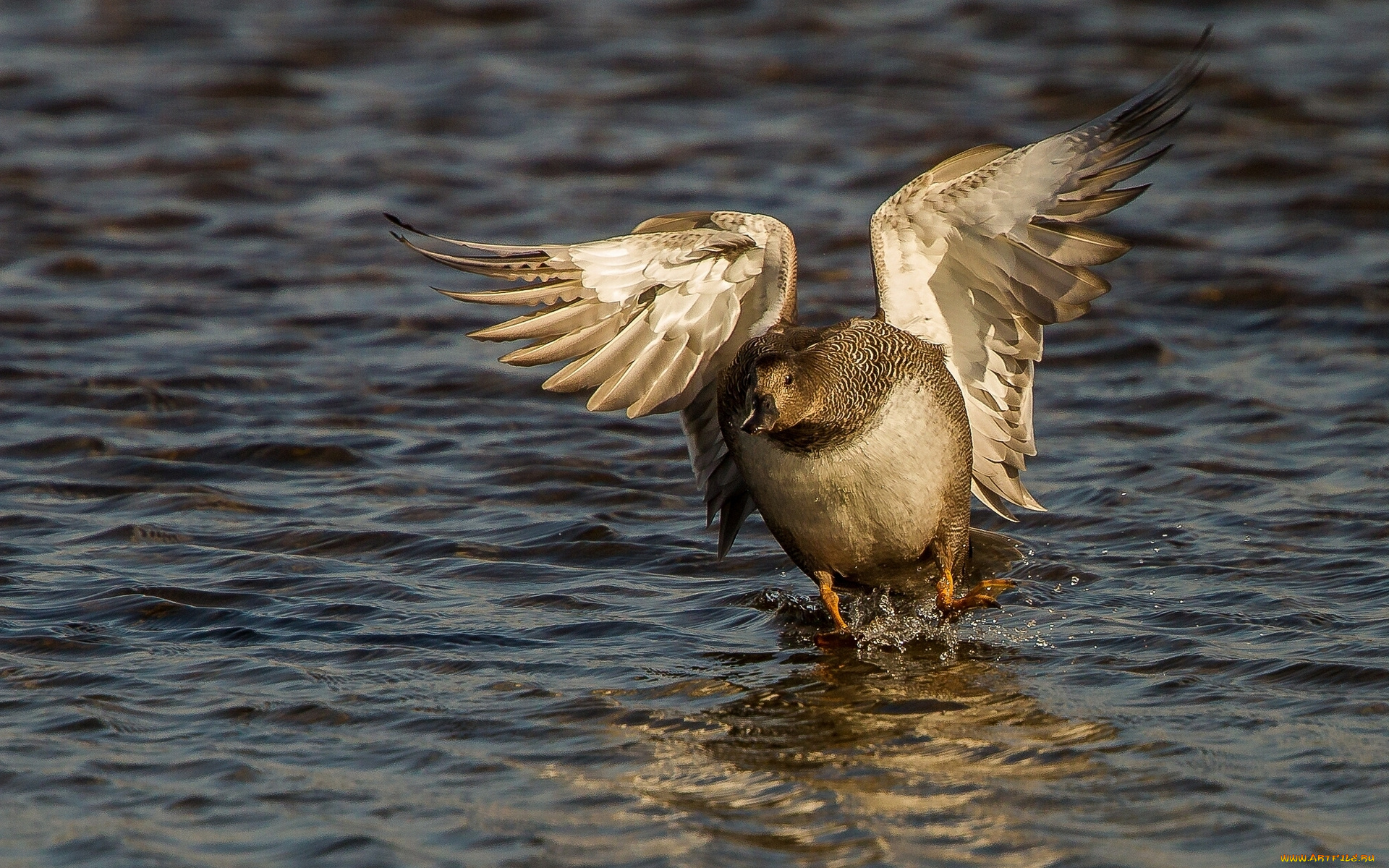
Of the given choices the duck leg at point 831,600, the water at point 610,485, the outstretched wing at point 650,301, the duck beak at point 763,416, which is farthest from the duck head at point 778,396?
the water at point 610,485

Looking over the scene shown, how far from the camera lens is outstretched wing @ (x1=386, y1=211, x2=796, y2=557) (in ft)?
20.5

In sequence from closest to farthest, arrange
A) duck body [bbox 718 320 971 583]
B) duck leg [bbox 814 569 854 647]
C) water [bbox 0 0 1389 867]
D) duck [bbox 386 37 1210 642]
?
water [bbox 0 0 1389 867] < duck body [bbox 718 320 971 583] < duck [bbox 386 37 1210 642] < duck leg [bbox 814 569 854 647]

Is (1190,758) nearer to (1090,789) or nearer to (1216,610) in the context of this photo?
(1090,789)

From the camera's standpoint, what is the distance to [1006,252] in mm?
6500

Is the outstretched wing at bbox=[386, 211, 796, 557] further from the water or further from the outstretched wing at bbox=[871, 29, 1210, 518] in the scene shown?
the water

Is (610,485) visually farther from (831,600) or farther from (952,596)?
→ (952,596)

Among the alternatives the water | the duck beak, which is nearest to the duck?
the duck beak

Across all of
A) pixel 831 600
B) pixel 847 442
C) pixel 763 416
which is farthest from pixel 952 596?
pixel 763 416

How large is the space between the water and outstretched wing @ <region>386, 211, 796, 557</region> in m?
0.89

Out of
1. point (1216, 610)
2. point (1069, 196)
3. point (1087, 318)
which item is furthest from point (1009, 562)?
point (1087, 318)

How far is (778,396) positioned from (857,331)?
65cm

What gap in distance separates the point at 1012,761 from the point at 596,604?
82.5 inches

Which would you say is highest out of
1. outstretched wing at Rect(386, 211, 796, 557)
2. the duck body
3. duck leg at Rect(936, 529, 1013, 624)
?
outstretched wing at Rect(386, 211, 796, 557)

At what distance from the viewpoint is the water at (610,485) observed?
4816mm
